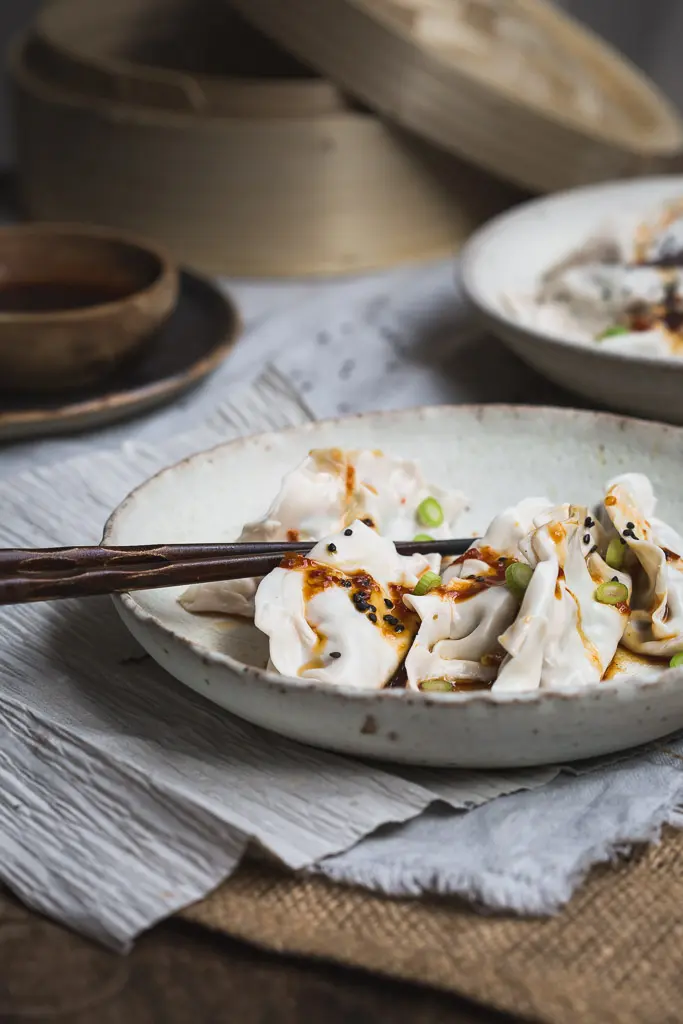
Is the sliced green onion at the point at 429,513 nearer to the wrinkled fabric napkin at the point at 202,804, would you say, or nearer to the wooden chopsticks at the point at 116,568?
the wooden chopsticks at the point at 116,568

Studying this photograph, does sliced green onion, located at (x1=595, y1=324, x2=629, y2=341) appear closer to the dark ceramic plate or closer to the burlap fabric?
the dark ceramic plate

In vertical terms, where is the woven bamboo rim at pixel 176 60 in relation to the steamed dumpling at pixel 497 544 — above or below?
below

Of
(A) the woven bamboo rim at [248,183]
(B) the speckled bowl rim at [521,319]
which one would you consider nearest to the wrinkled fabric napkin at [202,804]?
(B) the speckled bowl rim at [521,319]

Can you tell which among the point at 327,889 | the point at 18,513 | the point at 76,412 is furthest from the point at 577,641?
the point at 76,412

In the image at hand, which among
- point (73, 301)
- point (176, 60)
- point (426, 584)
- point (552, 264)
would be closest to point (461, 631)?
point (426, 584)

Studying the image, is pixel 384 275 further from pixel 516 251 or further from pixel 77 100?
pixel 77 100

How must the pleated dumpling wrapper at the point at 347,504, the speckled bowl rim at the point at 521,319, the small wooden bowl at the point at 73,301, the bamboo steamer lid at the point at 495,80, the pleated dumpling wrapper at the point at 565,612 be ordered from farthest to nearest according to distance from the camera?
the bamboo steamer lid at the point at 495,80
the small wooden bowl at the point at 73,301
the speckled bowl rim at the point at 521,319
the pleated dumpling wrapper at the point at 347,504
the pleated dumpling wrapper at the point at 565,612
